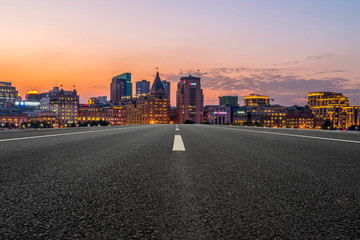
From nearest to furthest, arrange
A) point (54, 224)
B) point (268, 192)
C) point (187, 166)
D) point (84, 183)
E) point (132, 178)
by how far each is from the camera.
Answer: point (54, 224) → point (268, 192) → point (84, 183) → point (132, 178) → point (187, 166)

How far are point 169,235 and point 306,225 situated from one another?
2.96 ft

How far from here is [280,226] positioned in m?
1.67

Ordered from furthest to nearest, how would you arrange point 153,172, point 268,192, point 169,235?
point 153,172, point 268,192, point 169,235

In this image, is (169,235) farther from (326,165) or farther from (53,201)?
(326,165)

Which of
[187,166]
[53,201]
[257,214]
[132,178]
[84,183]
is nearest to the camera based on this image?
[257,214]

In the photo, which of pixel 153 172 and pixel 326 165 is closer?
pixel 153 172

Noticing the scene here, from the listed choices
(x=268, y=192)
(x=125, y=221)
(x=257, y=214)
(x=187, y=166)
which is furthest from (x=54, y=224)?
(x=187, y=166)

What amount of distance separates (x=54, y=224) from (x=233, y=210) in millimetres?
1254

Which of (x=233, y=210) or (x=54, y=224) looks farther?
(x=233, y=210)

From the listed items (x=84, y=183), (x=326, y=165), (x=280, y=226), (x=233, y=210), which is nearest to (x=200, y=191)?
(x=233, y=210)

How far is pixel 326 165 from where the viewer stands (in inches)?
157

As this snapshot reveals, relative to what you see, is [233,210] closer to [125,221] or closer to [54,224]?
[125,221]

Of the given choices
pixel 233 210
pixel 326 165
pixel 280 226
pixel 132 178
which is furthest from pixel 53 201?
pixel 326 165

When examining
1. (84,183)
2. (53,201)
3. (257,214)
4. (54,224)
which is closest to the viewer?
(54,224)
